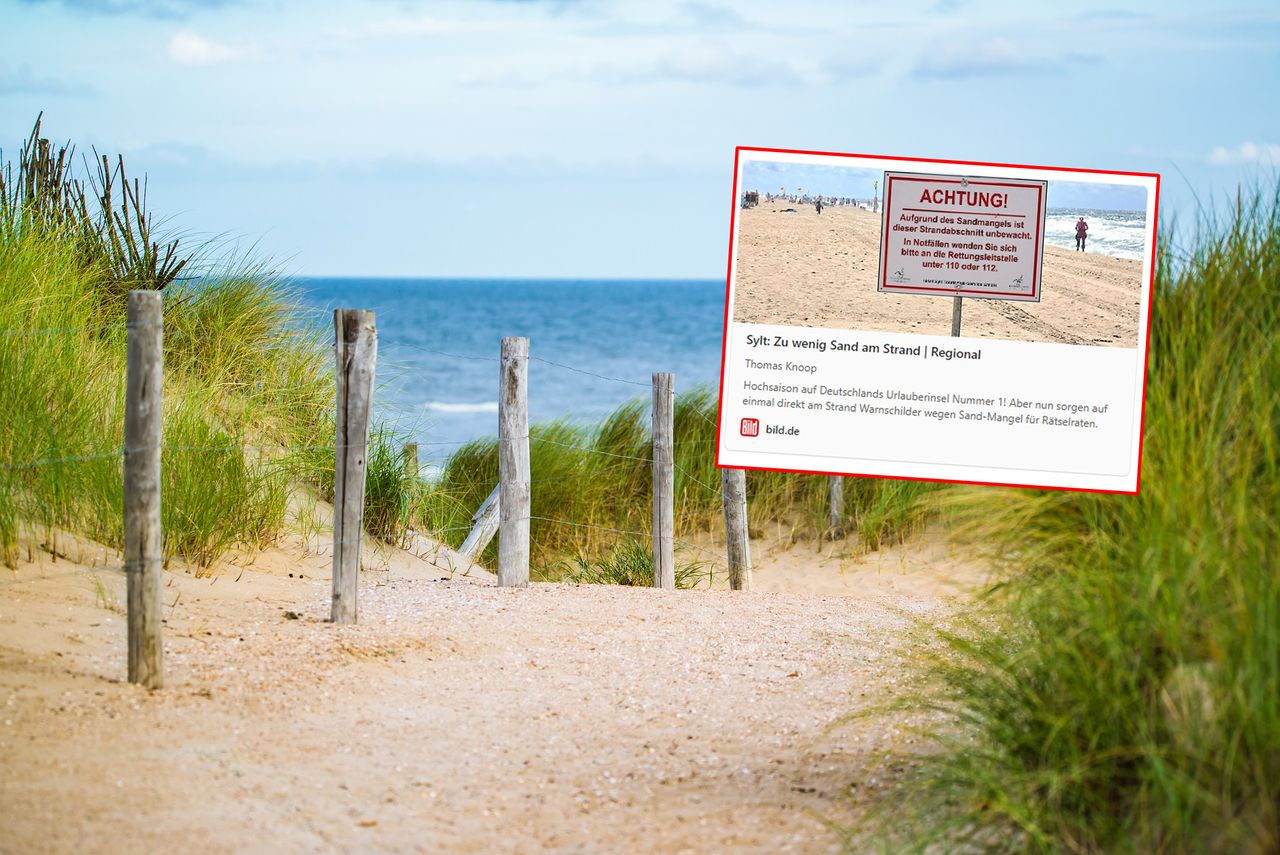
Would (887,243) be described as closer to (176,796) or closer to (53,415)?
(176,796)

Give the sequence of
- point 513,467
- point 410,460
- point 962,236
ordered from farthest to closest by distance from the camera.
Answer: point 410,460 < point 513,467 < point 962,236

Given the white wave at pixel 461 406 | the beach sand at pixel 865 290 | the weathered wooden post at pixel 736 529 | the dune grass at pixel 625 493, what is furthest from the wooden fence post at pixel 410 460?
the white wave at pixel 461 406

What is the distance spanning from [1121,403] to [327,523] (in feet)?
18.2

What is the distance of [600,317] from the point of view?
2397 inches

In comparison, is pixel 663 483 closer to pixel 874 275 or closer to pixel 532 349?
pixel 874 275

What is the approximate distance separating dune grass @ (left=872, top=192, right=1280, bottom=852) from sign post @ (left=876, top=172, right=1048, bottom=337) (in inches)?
27.9

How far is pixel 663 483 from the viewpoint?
306 inches

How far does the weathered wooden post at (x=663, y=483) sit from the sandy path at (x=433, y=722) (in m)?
0.91

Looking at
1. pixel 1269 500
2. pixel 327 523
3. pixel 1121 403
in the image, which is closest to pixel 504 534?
pixel 327 523

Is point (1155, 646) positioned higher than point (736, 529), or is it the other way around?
A: point (1155, 646)

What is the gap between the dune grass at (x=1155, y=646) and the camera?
9.37 ft

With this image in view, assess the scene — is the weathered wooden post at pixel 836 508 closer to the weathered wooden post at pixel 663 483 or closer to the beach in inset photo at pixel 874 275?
the weathered wooden post at pixel 663 483

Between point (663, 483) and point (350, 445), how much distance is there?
248 cm

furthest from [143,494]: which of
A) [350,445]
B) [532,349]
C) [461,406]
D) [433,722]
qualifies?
[532,349]
